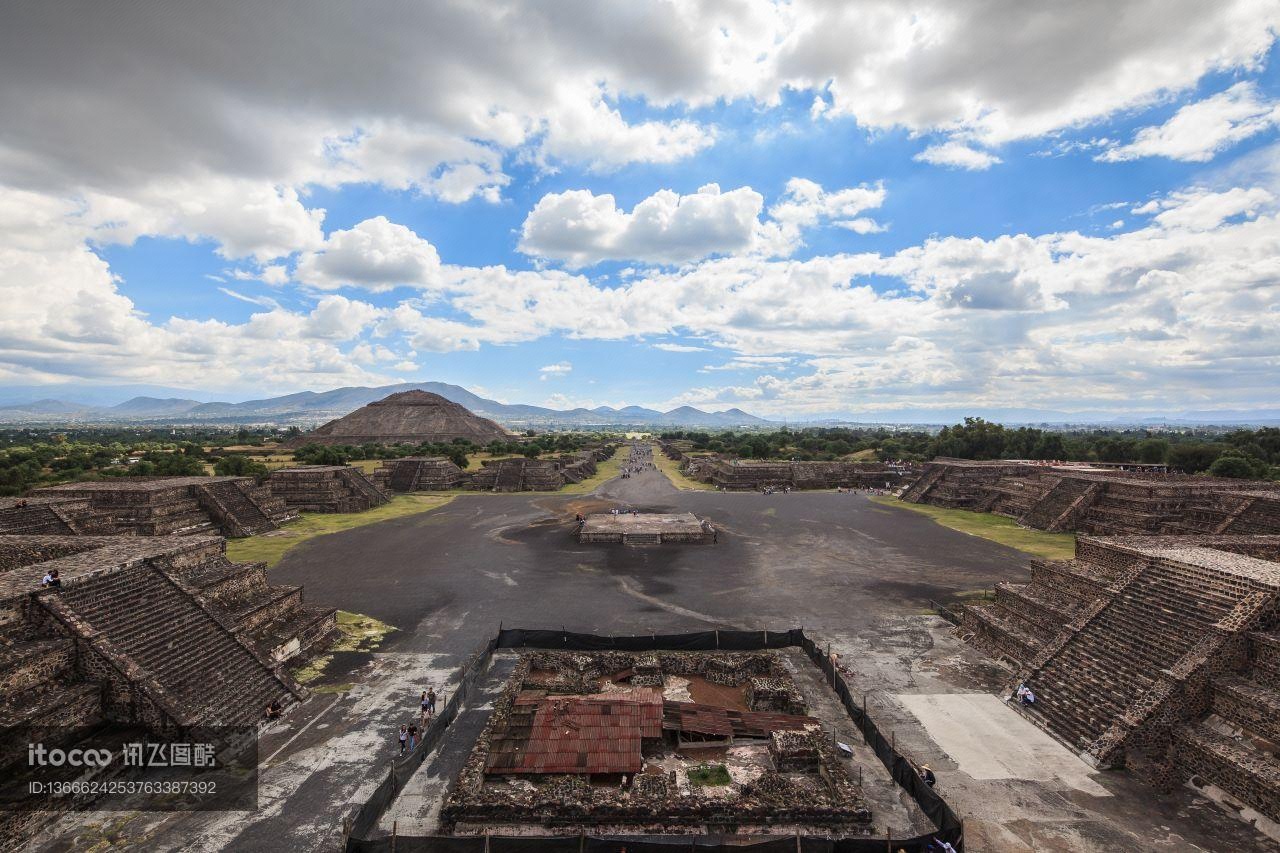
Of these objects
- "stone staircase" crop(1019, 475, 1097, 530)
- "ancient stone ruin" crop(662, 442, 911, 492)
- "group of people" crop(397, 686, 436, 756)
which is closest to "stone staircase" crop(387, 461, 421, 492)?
"ancient stone ruin" crop(662, 442, 911, 492)

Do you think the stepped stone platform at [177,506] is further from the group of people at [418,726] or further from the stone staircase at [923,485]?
the stone staircase at [923,485]

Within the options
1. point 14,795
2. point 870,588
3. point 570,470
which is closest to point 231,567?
point 14,795

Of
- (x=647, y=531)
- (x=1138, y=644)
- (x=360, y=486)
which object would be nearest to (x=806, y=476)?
(x=647, y=531)

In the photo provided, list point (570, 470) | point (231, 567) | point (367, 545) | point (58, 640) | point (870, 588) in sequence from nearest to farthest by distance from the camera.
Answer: point (58, 640)
point (231, 567)
point (870, 588)
point (367, 545)
point (570, 470)

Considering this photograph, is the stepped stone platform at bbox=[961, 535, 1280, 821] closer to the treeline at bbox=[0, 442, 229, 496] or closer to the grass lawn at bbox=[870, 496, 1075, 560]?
the grass lawn at bbox=[870, 496, 1075, 560]

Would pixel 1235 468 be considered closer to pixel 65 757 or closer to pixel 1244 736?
Answer: pixel 1244 736

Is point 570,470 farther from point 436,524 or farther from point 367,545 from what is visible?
point 367,545

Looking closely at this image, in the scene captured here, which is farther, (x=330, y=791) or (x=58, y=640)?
(x=58, y=640)
